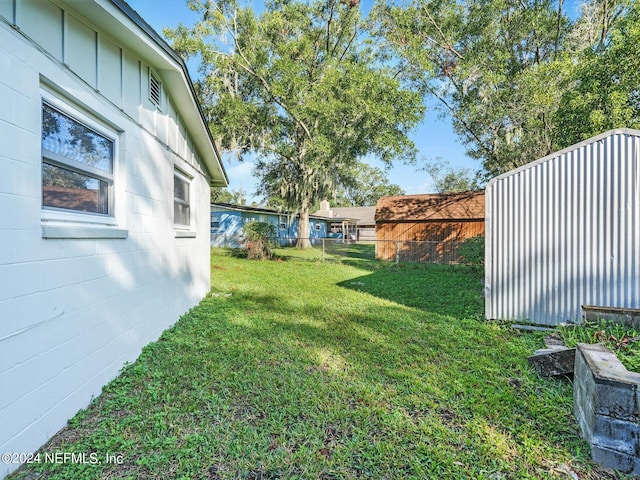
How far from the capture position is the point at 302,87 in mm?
14352

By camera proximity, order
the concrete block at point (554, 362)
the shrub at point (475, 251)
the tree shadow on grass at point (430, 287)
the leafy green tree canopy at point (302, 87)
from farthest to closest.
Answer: the leafy green tree canopy at point (302, 87), the shrub at point (475, 251), the tree shadow on grass at point (430, 287), the concrete block at point (554, 362)

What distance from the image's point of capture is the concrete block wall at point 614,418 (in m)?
1.97

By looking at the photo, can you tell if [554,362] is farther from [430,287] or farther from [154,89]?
[154,89]

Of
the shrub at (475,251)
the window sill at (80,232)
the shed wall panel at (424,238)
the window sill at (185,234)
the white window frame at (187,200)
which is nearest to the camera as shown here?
the window sill at (80,232)

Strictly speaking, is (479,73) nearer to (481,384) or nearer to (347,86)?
(347,86)

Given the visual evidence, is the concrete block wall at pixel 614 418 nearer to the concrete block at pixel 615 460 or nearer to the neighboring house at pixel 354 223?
the concrete block at pixel 615 460

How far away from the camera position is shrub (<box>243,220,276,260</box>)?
1417 cm

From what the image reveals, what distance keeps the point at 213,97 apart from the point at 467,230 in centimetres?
1455

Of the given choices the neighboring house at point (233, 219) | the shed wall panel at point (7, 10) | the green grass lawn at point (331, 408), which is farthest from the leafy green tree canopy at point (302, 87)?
the shed wall panel at point (7, 10)

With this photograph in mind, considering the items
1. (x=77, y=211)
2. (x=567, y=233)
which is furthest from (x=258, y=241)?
(x=567, y=233)

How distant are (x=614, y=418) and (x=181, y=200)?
6.28 metres

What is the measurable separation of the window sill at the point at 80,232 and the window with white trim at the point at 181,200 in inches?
89.3

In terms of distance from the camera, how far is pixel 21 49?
2062mm

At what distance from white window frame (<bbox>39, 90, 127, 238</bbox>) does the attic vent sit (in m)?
1.19
